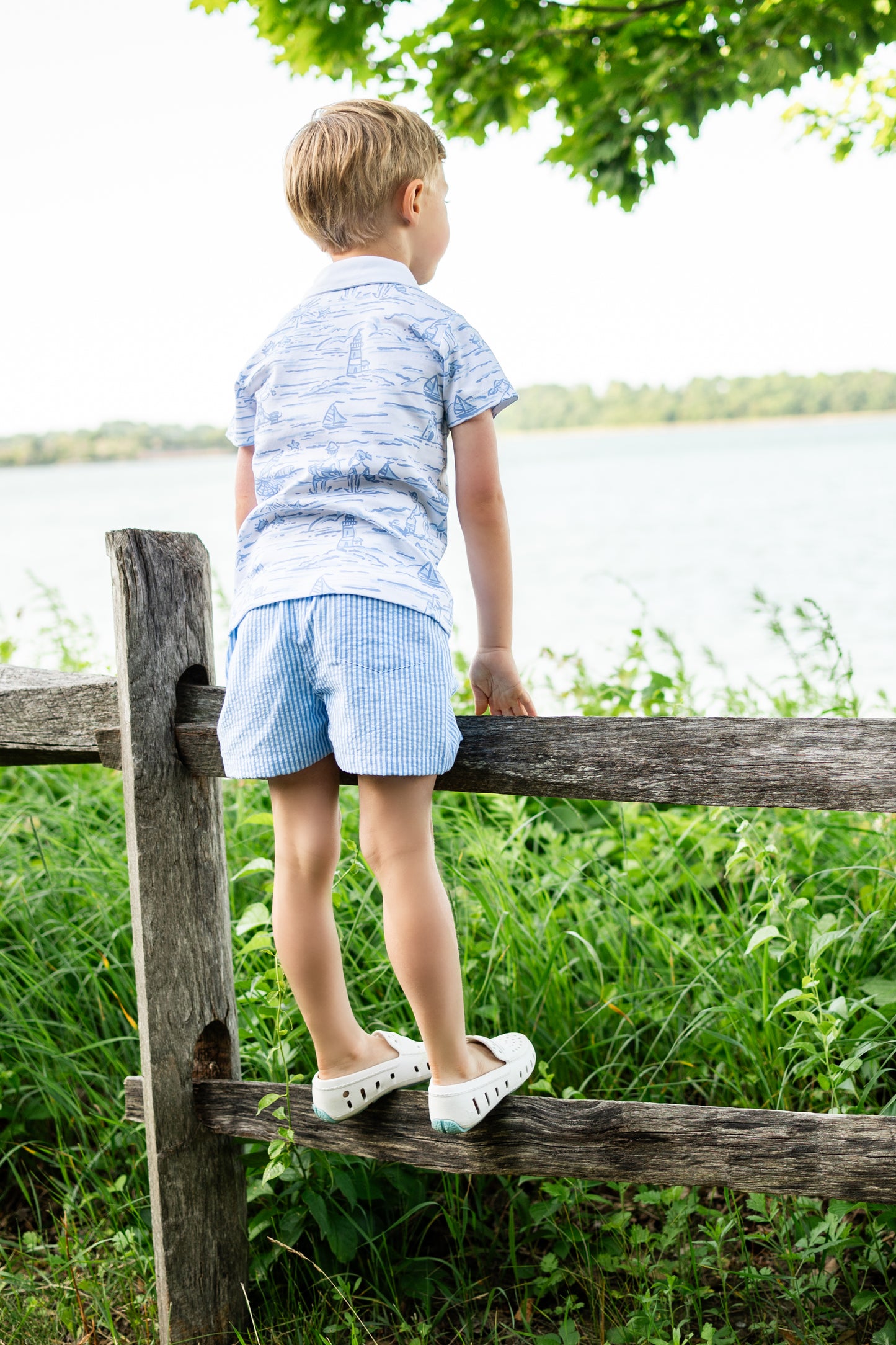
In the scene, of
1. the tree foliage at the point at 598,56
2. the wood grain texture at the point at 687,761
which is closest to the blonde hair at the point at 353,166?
the wood grain texture at the point at 687,761

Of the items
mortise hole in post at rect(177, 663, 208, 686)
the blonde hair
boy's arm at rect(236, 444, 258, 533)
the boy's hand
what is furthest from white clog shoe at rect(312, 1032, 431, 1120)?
the blonde hair

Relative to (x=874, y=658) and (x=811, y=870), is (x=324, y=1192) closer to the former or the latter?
(x=811, y=870)

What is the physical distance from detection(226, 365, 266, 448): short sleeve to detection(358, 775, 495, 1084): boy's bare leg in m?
0.71

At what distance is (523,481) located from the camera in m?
33.6

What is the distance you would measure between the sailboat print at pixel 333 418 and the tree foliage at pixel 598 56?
129 inches

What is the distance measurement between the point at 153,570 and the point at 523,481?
1274 inches

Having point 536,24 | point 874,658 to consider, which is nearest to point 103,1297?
point 536,24

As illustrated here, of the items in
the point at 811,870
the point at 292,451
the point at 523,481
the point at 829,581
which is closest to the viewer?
the point at 292,451

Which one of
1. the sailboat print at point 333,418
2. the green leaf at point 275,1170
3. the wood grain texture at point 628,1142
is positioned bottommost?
the green leaf at point 275,1170

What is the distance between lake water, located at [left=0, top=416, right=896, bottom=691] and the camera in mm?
9992

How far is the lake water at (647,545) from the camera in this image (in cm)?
999

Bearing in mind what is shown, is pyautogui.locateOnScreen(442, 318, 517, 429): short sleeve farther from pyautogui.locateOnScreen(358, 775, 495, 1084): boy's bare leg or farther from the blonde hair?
pyautogui.locateOnScreen(358, 775, 495, 1084): boy's bare leg

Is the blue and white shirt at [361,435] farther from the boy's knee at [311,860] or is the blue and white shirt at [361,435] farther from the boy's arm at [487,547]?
the boy's knee at [311,860]

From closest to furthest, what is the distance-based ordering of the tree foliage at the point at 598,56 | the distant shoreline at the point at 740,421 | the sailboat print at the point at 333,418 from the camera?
the sailboat print at the point at 333,418
the tree foliage at the point at 598,56
the distant shoreline at the point at 740,421
